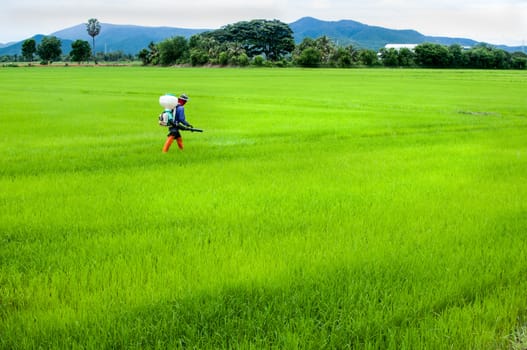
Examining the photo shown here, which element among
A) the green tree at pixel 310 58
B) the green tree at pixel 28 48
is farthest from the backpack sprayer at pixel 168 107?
the green tree at pixel 28 48

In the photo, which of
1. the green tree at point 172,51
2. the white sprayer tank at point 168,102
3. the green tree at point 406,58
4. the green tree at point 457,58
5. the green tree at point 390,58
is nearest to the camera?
the white sprayer tank at point 168,102

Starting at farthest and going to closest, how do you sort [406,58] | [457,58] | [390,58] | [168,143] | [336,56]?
[336,56] < [457,58] < [406,58] < [390,58] < [168,143]

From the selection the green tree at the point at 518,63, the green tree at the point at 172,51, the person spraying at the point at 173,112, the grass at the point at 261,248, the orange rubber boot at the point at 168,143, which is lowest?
the grass at the point at 261,248

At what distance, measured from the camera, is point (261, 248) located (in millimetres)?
4832

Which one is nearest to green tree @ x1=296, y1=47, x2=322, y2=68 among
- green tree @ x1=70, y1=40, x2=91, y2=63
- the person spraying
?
green tree @ x1=70, y1=40, x2=91, y2=63

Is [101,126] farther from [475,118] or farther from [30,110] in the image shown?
[475,118]

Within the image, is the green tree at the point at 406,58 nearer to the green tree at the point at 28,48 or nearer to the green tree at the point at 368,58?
the green tree at the point at 368,58

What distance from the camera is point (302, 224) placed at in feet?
18.8

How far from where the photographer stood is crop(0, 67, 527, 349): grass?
11.1 ft

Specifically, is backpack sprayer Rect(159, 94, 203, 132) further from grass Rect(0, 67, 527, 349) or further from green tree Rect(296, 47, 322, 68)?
green tree Rect(296, 47, 322, 68)

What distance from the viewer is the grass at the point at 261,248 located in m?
3.39

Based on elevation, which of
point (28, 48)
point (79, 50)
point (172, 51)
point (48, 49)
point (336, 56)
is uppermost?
point (28, 48)

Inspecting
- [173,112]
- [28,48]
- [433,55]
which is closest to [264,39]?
[433,55]

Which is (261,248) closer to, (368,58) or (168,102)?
(168,102)
